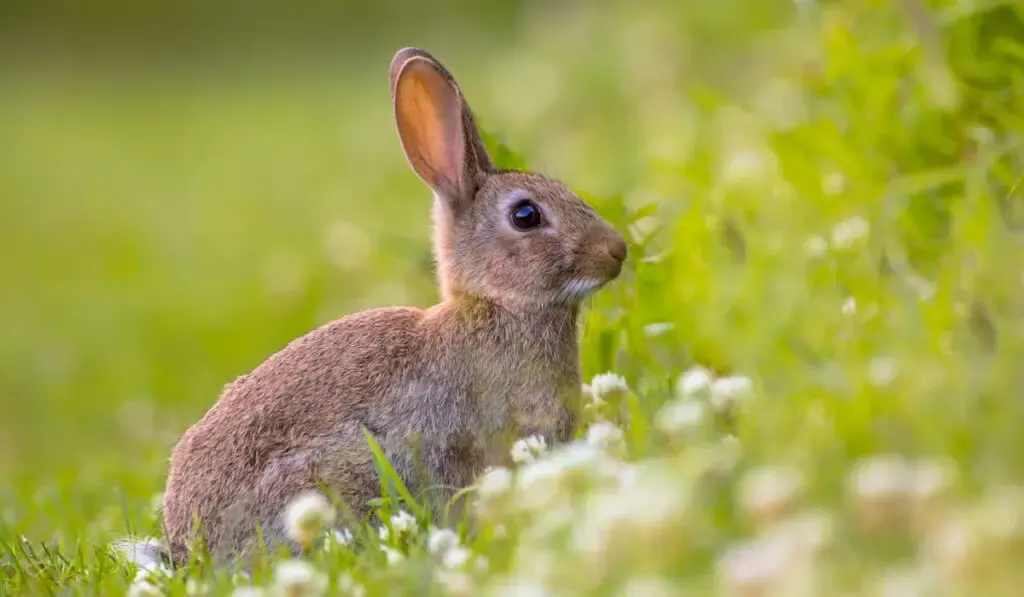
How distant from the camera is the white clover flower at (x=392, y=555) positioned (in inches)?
143

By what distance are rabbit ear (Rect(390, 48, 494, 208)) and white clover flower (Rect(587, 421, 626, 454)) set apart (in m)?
1.60

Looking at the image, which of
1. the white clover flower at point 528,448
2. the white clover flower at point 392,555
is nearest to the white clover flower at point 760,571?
the white clover flower at point 392,555

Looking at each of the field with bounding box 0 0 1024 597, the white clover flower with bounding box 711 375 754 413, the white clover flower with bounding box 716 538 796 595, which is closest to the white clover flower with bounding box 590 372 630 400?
the field with bounding box 0 0 1024 597

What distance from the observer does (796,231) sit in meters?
5.40

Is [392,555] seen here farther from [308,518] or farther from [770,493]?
[770,493]

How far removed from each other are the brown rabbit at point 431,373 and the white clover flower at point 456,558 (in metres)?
0.93

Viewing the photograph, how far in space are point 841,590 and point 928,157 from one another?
373cm

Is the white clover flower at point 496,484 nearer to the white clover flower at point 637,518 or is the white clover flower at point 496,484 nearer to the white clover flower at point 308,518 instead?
the white clover flower at point 308,518

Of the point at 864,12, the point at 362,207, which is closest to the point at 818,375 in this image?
the point at 864,12

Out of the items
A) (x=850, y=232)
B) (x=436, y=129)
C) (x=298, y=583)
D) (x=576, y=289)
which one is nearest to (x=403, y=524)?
(x=298, y=583)

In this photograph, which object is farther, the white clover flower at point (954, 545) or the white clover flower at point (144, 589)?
the white clover flower at point (144, 589)

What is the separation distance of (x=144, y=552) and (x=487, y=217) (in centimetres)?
179

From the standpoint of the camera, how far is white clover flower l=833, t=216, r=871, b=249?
504cm

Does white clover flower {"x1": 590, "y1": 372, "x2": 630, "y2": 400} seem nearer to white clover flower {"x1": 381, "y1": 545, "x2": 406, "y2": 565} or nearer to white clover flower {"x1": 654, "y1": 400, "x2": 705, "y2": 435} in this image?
white clover flower {"x1": 381, "y1": 545, "x2": 406, "y2": 565}
